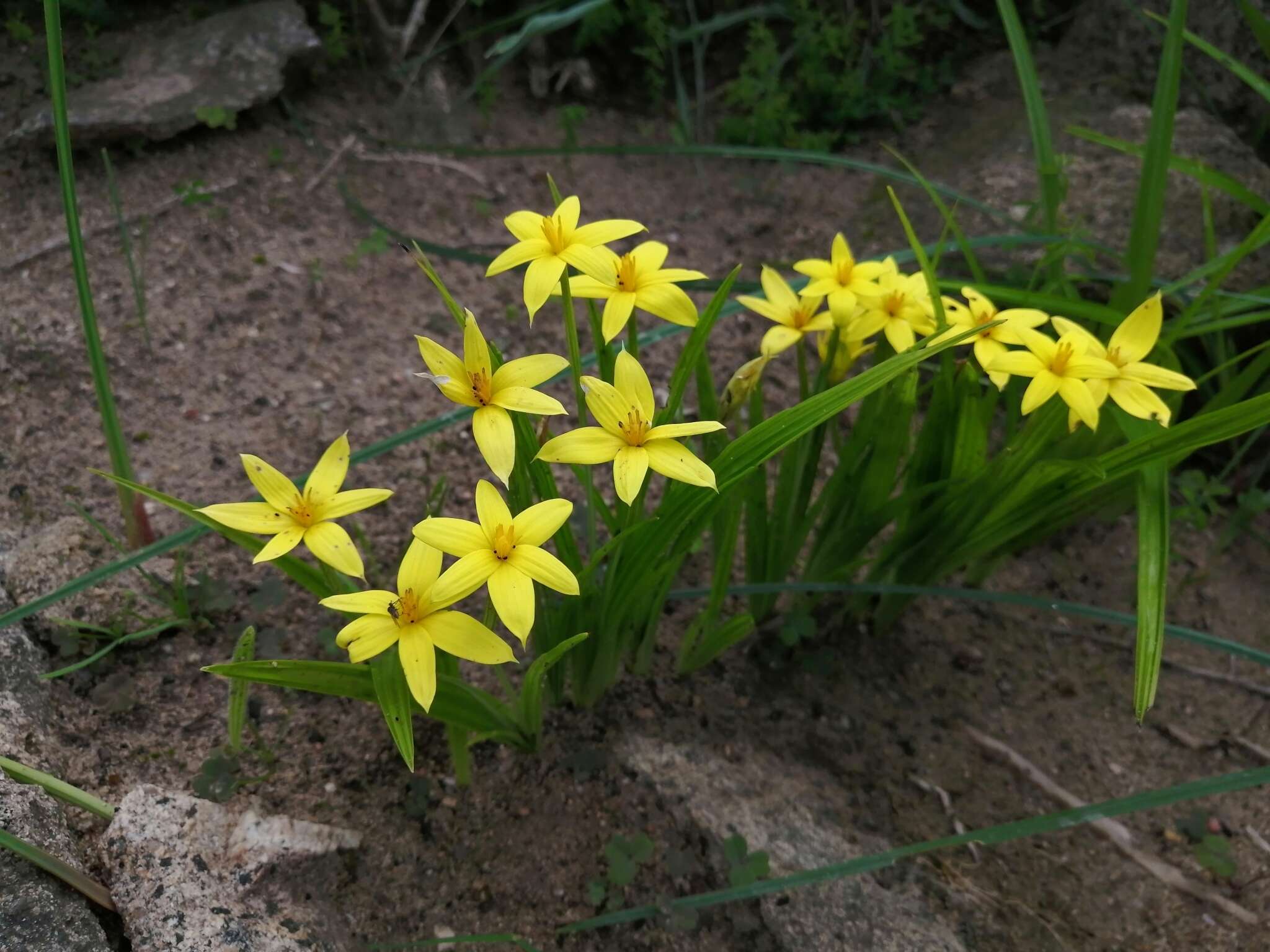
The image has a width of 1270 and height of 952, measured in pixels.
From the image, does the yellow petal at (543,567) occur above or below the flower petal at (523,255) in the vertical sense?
below

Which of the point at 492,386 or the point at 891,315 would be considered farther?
the point at 891,315

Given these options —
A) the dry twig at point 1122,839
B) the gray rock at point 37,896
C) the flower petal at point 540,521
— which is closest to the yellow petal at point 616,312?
the flower petal at point 540,521

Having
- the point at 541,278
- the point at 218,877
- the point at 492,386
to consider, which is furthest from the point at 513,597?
the point at 218,877

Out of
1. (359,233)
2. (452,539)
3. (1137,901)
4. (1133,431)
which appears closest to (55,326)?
(359,233)

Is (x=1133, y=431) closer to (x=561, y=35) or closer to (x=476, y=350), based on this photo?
(x=476, y=350)

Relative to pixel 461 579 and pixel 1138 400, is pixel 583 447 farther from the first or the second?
pixel 1138 400

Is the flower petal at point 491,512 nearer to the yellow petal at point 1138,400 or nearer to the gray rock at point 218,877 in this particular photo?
the gray rock at point 218,877
